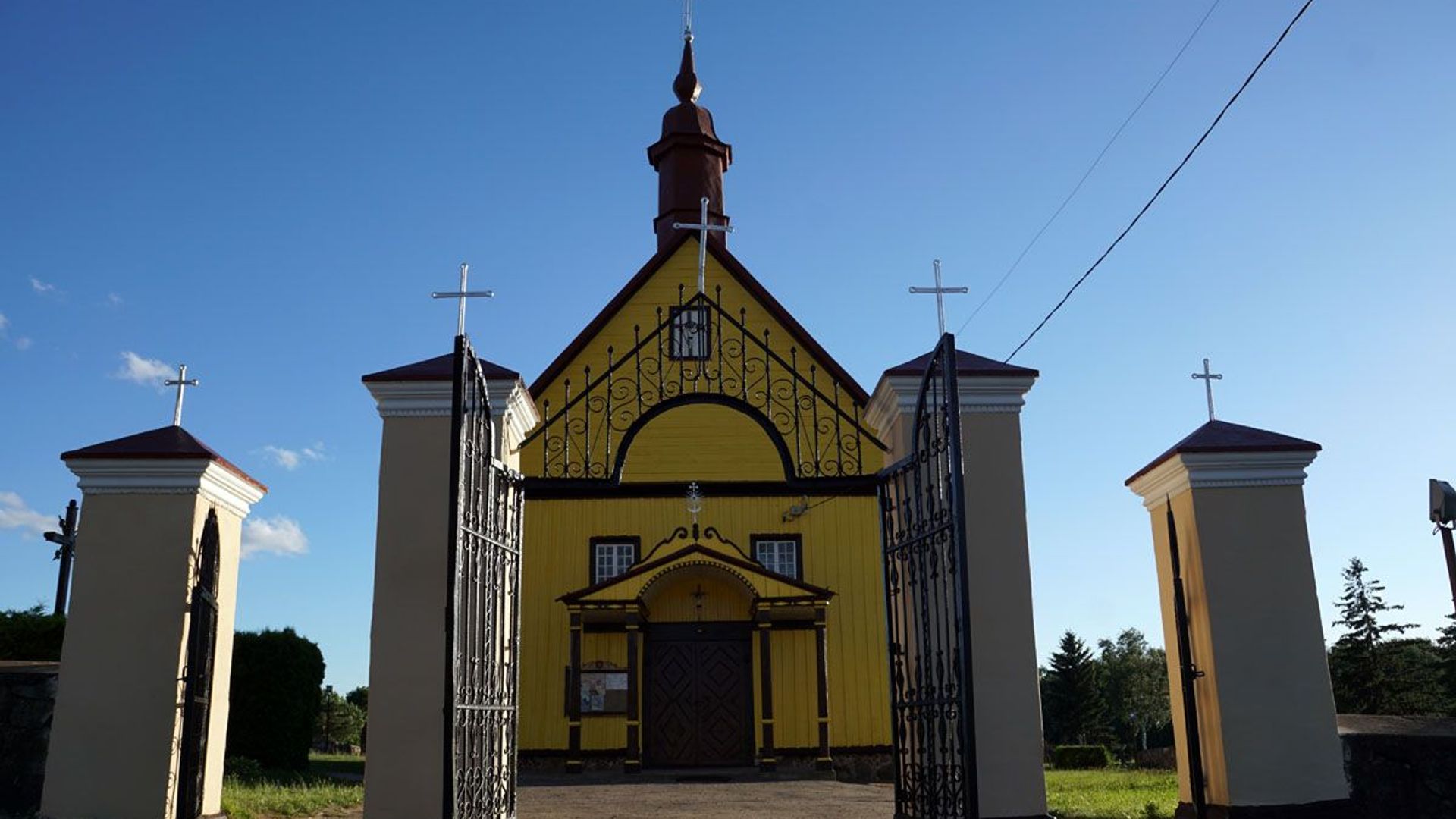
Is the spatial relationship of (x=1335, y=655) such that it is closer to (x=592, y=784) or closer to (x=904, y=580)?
(x=592, y=784)

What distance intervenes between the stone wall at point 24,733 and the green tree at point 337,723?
27443 millimetres

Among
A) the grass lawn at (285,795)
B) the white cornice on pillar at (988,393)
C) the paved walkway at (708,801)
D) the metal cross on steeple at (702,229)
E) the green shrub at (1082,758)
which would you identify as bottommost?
the green shrub at (1082,758)

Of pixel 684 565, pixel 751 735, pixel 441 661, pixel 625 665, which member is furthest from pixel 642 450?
pixel 441 661

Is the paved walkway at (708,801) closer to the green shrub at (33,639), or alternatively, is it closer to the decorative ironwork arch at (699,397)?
the decorative ironwork arch at (699,397)

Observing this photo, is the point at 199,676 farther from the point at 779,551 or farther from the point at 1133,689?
the point at 1133,689

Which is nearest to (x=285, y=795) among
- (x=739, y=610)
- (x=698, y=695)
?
(x=698, y=695)

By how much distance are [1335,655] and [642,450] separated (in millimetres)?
24047

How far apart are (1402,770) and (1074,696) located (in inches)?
1112

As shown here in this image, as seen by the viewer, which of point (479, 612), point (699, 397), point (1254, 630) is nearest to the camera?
point (479, 612)

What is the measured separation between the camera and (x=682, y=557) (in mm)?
16172

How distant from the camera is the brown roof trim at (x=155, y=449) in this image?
8461mm

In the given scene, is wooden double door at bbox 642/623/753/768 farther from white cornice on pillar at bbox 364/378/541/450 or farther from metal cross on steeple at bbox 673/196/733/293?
white cornice on pillar at bbox 364/378/541/450

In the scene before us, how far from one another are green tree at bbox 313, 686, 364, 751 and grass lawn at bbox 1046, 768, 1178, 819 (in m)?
24.5

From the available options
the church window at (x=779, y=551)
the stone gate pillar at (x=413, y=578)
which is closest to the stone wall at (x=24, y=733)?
the stone gate pillar at (x=413, y=578)
